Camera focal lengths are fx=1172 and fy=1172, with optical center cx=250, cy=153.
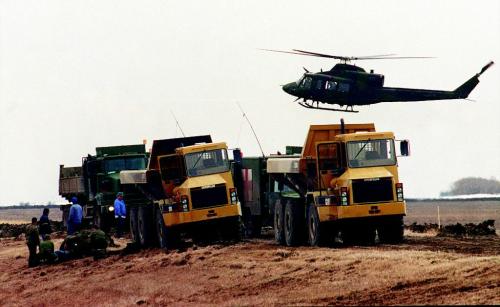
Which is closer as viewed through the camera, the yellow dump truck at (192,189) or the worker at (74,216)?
the yellow dump truck at (192,189)

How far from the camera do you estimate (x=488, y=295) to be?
61.5ft

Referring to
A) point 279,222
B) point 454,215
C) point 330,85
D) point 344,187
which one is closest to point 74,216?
point 279,222

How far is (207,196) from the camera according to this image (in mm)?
34000

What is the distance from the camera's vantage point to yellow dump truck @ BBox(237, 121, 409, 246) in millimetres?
29844

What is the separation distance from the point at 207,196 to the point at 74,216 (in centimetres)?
489

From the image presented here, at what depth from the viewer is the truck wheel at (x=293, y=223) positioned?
32125mm

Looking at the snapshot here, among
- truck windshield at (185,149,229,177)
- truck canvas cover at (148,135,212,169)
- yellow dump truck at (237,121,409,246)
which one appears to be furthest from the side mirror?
truck canvas cover at (148,135,212,169)

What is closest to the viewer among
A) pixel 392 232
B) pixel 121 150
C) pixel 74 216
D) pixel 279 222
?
pixel 392 232

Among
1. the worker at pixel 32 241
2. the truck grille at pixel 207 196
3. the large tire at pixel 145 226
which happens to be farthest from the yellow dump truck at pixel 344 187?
the worker at pixel 32 241

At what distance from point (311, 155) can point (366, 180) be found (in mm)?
2002

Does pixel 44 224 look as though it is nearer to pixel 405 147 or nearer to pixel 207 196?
pixel 207 196

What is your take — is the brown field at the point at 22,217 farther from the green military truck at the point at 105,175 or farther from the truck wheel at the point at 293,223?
the truck wheel at the point at 293,223

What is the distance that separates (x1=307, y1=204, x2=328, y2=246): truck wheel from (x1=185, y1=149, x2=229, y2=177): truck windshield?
389 cm

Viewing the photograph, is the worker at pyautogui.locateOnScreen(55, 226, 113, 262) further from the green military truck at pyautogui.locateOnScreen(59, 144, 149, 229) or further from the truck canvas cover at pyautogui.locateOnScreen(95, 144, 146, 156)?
the truck canvas cover at pyautogui.locateOnScreen(95, 144, 146, 156)
